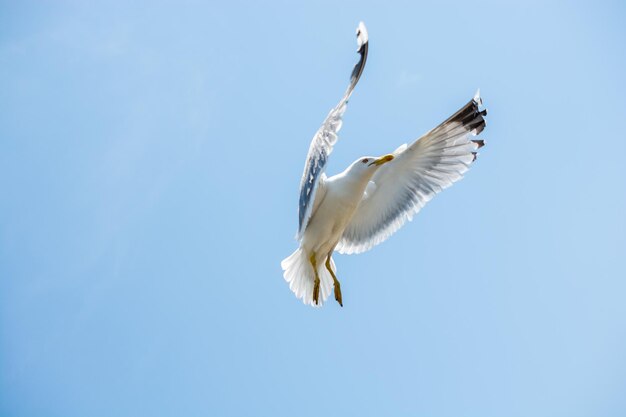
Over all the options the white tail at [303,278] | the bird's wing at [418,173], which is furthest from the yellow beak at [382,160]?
the white tail at [303,278]

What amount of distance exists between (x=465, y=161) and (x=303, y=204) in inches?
63.4

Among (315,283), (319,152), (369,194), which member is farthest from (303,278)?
(319,152)

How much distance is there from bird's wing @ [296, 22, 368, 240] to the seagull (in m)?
0.01

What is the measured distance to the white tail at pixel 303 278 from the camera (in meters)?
6.73

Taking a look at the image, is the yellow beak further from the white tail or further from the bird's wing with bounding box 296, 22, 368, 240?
the white tail

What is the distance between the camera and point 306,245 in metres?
6.41

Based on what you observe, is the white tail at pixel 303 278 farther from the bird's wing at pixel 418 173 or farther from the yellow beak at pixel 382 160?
the yellow beak at pixel 382 160

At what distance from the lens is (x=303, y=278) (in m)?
6.80

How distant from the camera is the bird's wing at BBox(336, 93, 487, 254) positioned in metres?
6.45

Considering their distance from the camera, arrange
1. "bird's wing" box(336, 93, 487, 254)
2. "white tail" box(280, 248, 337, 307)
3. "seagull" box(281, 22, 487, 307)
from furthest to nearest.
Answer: "white tail" box(280, 248, 337, 307), "bird's wing" box(336, 93, 487, 254), "seagull" box(281, 22, 487, 307)

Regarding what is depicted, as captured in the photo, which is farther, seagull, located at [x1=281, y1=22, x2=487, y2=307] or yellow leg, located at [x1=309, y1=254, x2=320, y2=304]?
yellow leg, located at [x1=309, y1=254, x2=320, y2=304]

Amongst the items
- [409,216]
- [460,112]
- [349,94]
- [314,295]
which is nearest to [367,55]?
[349,94]

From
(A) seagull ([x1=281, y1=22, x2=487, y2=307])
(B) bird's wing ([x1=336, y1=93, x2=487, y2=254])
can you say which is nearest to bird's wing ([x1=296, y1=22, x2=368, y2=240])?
(A) seagull ([x1=281, y1=22, x2=487, y2=307])

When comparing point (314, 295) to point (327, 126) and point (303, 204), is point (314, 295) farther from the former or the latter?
point (327, 126)
